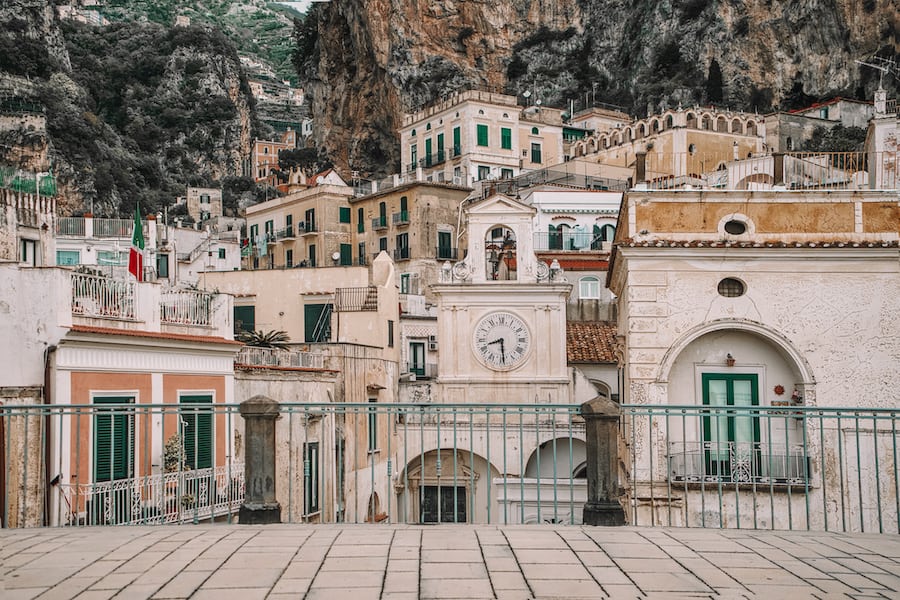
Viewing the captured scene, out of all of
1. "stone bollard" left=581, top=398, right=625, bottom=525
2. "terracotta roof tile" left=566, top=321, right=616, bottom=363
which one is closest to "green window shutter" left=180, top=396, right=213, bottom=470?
"stone bollard" left=581, top=398, right=625, bottom=525

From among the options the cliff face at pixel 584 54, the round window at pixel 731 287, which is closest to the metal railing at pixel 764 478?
the round window at pixel 731 287

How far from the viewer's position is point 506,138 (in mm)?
68500

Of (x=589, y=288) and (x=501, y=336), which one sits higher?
(x=589, y=288)

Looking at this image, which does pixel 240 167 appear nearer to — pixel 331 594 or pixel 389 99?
pixel 389 99

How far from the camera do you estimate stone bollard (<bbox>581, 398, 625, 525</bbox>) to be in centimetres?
1259

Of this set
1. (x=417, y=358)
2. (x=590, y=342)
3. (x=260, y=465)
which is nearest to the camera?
(x=260, y=465)

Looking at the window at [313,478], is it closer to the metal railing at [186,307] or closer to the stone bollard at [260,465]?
the metal railing at [186,307]

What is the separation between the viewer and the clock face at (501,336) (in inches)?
1287

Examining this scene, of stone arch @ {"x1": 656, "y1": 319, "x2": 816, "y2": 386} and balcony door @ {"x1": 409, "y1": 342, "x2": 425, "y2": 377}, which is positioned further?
balcony door @ {"x1": 409, "y1": 342, "x2": 425, "y2": 377}

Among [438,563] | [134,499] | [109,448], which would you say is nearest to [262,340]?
[109,448]

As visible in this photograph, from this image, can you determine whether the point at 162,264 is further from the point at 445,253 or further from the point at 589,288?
the point at 589,288

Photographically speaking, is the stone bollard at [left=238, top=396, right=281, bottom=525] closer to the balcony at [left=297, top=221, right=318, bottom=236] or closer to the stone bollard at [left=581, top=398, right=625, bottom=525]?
the stone bollard at [left=581, top=398, right=625, bottom=525]

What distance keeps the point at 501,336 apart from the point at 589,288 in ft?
32.3

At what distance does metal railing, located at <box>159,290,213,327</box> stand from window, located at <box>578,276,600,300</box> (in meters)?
21.6
